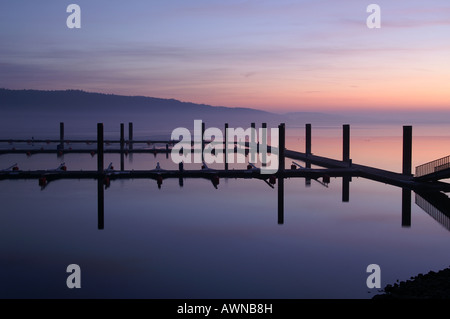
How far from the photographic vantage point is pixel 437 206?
2342 cm

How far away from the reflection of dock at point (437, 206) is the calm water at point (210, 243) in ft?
1.21

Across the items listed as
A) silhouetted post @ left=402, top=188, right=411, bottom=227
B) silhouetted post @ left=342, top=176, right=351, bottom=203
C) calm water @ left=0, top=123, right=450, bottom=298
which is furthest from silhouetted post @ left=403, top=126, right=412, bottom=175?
silhouetted post @ left=342, top=176, right=351, bottom=203

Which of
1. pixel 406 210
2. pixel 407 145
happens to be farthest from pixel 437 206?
pixel 407 145

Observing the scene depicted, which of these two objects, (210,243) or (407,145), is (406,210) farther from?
(210,243)

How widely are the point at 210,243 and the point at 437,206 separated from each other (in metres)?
11.0

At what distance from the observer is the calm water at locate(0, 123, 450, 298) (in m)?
15.0

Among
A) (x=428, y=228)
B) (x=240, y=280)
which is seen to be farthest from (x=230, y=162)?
(x=240, y=280)

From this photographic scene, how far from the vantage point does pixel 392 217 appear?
24672mm

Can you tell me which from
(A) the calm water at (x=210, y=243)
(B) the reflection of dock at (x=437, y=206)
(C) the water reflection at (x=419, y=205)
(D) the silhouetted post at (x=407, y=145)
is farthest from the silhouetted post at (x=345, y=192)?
(B) the reflection of dock at (x=437, y=206)

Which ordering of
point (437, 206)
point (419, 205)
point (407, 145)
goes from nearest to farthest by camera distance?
point (437, 206) → point (419, 205) → point (407, 145)

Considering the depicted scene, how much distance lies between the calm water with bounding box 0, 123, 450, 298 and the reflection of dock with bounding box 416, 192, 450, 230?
0.37 m

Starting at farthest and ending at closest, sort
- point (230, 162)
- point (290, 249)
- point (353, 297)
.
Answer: point (230, 162)
point (290, 249)
point (353, 297)

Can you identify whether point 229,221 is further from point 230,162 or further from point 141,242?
point 230,162

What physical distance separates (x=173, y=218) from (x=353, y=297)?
12185 mm
